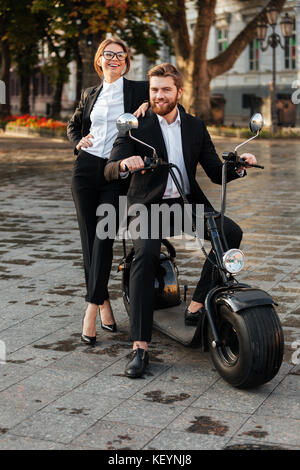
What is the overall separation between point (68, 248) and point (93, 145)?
3279 millimetres

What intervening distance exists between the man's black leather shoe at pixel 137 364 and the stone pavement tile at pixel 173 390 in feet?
0.37

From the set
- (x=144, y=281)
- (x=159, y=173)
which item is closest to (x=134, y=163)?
(x=159, y=173)

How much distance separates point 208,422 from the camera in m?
3.95

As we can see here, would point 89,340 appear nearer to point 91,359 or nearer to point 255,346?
point 91,359

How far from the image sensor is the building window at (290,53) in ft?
127

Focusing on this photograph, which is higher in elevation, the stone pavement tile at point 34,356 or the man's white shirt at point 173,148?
the man's white shirt at point 173,148

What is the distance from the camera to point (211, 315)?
15.0ft

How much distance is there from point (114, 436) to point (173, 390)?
73 cm

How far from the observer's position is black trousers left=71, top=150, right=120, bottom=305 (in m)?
5.39

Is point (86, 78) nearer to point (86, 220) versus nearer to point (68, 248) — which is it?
point (68, 248)

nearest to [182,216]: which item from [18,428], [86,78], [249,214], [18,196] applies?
[18,428]
